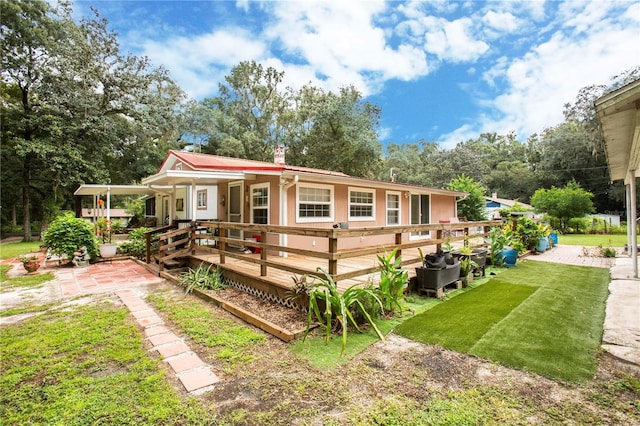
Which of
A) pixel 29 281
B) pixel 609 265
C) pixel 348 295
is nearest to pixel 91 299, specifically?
pixel 29 281

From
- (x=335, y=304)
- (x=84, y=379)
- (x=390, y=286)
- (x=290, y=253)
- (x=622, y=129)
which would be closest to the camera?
(x=84, y=379)

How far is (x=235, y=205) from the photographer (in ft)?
31.2

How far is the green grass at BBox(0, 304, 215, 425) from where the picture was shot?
7.32ft

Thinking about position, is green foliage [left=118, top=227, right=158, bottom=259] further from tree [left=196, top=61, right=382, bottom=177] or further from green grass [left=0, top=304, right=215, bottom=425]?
tree [left=196, top=61, right=382, bottom=177]

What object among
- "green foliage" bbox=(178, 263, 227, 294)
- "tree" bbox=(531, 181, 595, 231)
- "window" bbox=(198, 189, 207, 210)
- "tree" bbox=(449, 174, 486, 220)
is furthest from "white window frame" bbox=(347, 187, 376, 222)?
"tree" bbox=(531, 181, 595, 231)

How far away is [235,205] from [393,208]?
5.48 m

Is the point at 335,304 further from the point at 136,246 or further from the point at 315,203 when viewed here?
the point at 136,246

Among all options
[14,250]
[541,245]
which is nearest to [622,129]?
[541,245]

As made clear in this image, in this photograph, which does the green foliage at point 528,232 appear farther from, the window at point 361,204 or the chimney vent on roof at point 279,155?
the chimney vent on roof at point 279,155

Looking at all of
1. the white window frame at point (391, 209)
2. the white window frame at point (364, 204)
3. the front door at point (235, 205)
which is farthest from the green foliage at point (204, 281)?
the white window frame at point (391, 209)

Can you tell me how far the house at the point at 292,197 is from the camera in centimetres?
775

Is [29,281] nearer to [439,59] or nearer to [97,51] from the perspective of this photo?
[97,51]

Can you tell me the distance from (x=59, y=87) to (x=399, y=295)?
2104cm

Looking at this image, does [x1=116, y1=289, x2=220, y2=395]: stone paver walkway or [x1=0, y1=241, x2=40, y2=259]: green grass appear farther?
[x1=0, y1=241, x2=40, y2=259]: green grass
